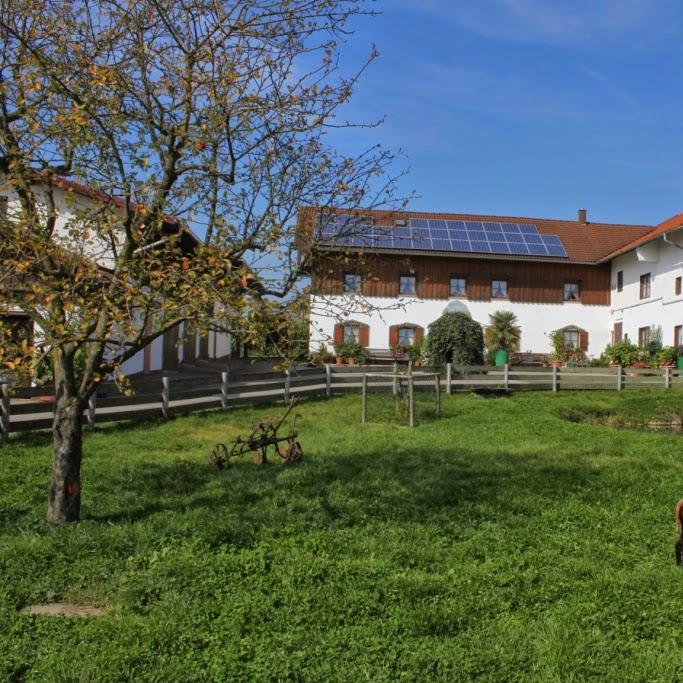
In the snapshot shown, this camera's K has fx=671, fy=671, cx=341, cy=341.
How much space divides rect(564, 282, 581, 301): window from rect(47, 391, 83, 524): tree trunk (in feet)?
107

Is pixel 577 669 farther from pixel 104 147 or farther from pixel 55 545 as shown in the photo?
pixel 104 147

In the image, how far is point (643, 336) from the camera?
3198 cm

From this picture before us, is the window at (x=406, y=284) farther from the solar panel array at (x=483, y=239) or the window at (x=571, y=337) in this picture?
the window at (x=571, y=337)

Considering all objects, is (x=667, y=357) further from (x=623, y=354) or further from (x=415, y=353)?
(x=415, y=353)

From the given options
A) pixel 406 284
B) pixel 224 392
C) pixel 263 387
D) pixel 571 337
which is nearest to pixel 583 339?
pixel 571 337

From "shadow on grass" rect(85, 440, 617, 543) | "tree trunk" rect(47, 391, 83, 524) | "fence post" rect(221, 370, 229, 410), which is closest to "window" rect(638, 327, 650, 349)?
"fence post" rect(221, 370, 229, 410)

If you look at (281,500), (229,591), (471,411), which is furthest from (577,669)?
(471,411)

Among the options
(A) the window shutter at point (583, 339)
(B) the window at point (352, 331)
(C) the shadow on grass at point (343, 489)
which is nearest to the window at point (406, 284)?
(B) the window at point (352, 331)

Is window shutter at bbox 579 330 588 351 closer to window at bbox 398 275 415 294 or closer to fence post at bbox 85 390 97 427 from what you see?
window at bbox 398 275 415 294

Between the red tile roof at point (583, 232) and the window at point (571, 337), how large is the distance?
3.73 metres

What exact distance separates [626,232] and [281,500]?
37041 millimetres

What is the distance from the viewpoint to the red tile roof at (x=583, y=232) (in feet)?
121

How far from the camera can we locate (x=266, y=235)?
6.85 m

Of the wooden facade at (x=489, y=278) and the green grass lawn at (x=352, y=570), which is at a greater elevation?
the wooden facade at (x=489, y=278)
